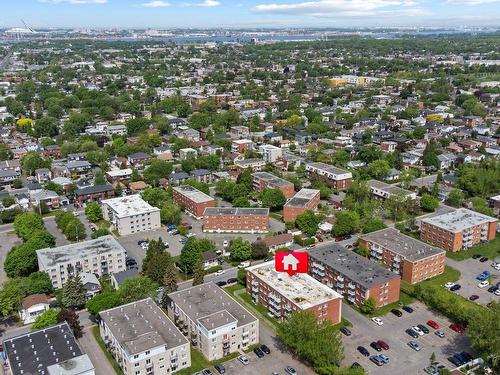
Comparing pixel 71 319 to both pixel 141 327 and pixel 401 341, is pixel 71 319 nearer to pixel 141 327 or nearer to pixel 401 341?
pixel 141 327

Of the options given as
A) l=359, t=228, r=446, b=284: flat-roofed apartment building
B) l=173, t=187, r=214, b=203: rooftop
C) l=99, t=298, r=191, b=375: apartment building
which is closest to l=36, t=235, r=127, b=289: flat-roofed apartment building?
l=99, t=298, r=191, b=375: apartment building

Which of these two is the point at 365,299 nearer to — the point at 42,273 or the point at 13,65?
the point at 42,273

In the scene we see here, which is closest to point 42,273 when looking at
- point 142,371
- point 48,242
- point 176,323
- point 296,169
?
point 48,242

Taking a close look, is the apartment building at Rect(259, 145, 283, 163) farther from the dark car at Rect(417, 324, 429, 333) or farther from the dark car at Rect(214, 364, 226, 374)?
the dark car at Rect(214, 364, 226, 374)

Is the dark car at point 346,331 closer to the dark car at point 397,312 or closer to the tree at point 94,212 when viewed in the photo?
the dark car at point 397,312

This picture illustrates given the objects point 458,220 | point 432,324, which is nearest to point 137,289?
point 432,324

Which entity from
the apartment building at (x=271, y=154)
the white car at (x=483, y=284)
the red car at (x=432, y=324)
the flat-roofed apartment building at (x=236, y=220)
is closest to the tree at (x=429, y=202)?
the white car at (x=483, y=284)
